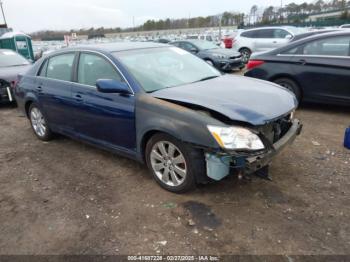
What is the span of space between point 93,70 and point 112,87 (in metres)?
0.79

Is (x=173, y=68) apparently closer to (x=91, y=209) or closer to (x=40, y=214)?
(x=91, y=209)

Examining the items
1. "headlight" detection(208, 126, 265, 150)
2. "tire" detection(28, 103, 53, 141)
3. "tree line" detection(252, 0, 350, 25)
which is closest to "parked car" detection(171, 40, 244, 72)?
"tire" detection(28, 103, 53, 141)

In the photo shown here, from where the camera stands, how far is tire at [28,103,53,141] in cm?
527

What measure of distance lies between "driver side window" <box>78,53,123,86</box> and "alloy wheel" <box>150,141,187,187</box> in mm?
964

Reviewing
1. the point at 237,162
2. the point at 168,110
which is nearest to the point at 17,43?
the point at 168,110

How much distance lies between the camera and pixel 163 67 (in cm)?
400

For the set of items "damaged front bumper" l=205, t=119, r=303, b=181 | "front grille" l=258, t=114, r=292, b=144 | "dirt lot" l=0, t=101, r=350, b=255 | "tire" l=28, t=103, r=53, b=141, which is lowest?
"dirt lot" l=0, t=101, r=350, b=255

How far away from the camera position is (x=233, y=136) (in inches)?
114

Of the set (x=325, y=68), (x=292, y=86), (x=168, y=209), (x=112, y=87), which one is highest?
(x=112, y=87)

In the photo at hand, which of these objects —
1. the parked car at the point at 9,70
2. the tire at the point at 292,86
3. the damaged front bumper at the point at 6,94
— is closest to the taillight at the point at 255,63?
the tire at the point at 292,86

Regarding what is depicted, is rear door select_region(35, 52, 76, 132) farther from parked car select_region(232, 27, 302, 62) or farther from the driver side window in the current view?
parked car select_region(232, 27, 302, 62)

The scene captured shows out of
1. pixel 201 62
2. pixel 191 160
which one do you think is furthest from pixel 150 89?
pixel 201 62

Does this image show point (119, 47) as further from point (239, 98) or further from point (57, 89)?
point (239, 98)

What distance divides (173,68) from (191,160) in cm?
149
